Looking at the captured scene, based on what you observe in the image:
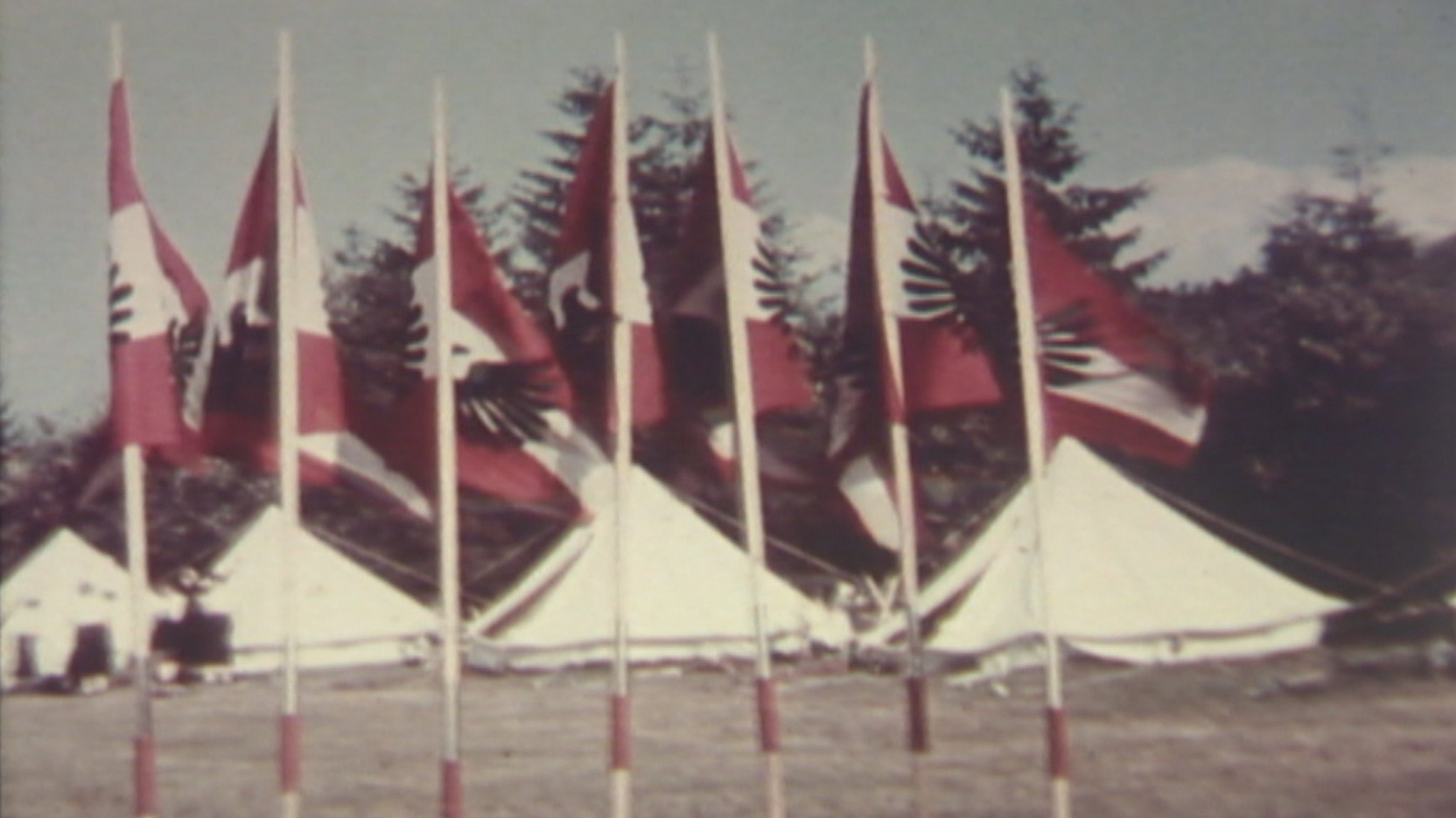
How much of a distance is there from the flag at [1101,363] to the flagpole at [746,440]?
1.49 m

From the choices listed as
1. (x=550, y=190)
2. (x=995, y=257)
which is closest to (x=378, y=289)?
(x=550, y=190)

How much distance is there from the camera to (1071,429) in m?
10.2

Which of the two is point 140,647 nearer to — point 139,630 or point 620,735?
point 139,630

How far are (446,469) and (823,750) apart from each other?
6134 millimetres

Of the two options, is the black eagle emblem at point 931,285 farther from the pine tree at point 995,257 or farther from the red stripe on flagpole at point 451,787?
the red stripe on flagpole at point 451,787

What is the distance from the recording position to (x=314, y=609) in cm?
2761

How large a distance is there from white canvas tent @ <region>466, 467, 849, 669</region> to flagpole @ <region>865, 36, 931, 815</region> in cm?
1319

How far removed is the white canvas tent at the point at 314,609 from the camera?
27281mm

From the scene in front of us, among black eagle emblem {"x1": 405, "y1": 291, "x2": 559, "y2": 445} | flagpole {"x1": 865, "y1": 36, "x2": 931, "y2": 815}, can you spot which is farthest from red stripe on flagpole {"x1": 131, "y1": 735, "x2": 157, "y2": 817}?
flagpole {"x1": 865, "y1": 36, "x2": 931, "y2": 815}

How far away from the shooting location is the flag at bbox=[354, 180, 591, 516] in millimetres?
10141

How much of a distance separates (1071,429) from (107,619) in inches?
739

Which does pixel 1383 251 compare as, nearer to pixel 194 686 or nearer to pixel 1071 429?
pixel 1071 429

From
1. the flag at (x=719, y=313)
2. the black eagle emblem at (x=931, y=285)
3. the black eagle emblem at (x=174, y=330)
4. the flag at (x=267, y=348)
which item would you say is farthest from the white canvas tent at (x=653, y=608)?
the black eagle emblem at (x=174, y=330)

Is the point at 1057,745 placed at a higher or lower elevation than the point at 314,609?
lower
